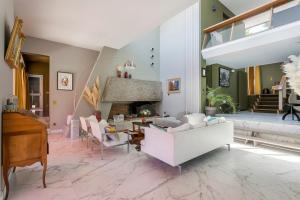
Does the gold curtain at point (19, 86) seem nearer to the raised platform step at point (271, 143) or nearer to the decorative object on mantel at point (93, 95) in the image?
the decorative object on mantel at point (93, 95)

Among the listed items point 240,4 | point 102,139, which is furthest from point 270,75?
point 102,139

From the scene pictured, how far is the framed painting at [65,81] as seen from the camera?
566 cm

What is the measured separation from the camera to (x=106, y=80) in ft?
19.8

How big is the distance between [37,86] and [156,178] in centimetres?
700

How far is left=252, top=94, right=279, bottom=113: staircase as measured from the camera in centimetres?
845

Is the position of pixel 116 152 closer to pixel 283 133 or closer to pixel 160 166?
pixel 160 166

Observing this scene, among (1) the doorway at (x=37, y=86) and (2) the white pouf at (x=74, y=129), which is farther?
(1) the doorway at (x=37, y=86)

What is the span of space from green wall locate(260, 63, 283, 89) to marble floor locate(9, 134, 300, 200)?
8265 mm

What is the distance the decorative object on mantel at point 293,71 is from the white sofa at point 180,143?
1715 mm

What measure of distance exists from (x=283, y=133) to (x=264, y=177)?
2444 mm

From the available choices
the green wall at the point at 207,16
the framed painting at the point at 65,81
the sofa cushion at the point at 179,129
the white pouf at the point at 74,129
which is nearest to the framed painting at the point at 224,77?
the green wall at the point at 207,16

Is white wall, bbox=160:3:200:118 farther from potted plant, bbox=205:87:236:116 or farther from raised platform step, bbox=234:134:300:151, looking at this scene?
raised platform step, bbox=234:134:300:151

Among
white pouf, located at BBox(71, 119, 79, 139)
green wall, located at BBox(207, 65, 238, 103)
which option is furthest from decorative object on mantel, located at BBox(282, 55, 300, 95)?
green wall, located at BBox(207, 65, 238, 103)

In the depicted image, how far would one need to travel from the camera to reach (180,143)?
9.30ft
